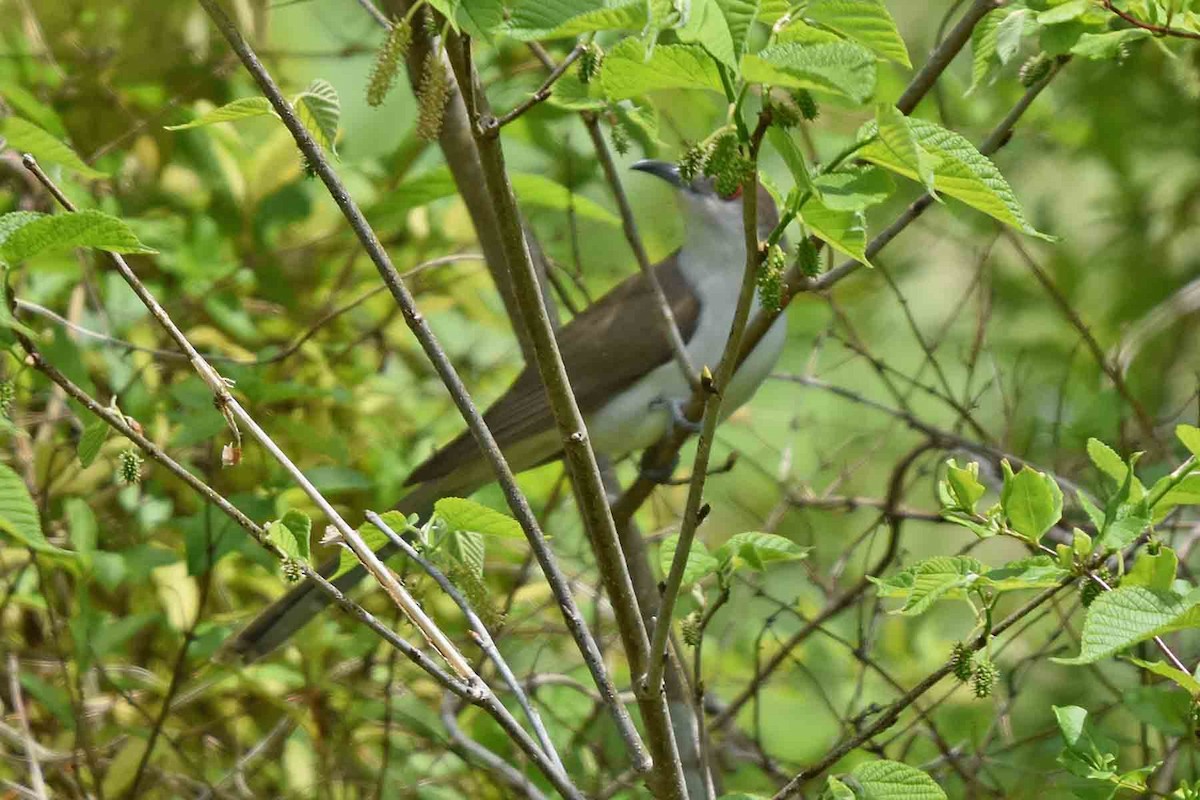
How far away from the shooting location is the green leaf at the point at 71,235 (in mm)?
1856

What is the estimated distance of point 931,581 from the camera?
1.91m

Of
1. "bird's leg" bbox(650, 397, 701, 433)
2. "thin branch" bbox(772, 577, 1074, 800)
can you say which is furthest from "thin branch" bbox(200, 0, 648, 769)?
"bird's leg" bbox(650, 397, 701, 433)

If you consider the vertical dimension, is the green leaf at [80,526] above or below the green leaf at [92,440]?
below

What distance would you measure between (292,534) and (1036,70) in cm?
148

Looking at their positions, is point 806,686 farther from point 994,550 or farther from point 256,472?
point 994,550

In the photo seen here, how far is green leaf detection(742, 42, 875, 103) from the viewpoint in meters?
1.40

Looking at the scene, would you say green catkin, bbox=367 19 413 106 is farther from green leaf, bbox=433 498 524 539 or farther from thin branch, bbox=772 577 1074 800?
thin branch, bbox=772 577 1074 800

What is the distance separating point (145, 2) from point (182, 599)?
6.07ft

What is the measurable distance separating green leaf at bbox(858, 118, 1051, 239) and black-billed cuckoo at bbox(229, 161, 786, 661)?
A: 8.47ft

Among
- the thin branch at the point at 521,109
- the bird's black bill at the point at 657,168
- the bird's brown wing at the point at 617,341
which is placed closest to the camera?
the thin branch at the point at 521,109

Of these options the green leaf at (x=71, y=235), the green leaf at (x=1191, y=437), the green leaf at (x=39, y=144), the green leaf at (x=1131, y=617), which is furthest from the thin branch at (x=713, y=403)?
the green leaf at (x=39, y=144)

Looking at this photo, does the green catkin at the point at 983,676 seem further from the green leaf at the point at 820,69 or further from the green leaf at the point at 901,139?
the green leaf at the point at 820,69

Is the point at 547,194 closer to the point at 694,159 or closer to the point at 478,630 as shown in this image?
the point at 478,630

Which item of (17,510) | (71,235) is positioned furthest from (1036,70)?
(17,510)
